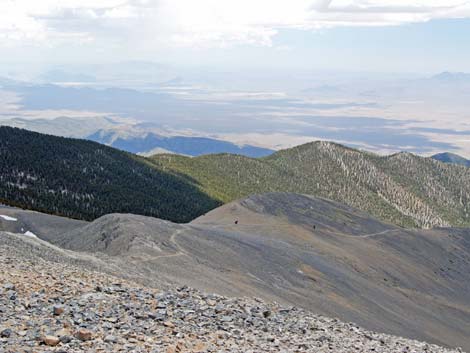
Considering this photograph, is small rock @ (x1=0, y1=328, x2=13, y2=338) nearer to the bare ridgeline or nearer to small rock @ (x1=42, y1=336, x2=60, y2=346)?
the bare ridgeline

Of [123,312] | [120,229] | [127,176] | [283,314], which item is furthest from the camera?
[127,176]

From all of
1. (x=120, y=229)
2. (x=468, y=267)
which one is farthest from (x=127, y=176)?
(x=120, y=229)

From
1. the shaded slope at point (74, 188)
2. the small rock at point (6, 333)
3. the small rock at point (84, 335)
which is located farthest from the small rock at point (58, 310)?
the shaded slope at point (74, 188)

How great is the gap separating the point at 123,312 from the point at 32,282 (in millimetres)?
5785

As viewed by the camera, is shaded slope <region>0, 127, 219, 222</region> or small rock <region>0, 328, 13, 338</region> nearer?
small rock <region>0, 328, 13, 338</region>

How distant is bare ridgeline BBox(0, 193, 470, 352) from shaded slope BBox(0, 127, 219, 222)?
50.5 meters

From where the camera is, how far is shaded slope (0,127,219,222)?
483 ft

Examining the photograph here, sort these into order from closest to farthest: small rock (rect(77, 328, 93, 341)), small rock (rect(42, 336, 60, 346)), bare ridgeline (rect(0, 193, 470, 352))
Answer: small rock (rect(42, 336, 60, 346)) → small rock (rect(77, 328, 93, 341)) → bare ridgeline (rect(0, 193, 470, 352))

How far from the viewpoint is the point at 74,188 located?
552ft

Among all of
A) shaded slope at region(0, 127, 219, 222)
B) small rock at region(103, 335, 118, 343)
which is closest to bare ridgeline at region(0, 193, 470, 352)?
small rock at region(103, 335, 118, 343)

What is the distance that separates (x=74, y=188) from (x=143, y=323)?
508 ft

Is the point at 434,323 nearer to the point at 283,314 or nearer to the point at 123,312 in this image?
the point at 283,314

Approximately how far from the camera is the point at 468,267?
118 meters

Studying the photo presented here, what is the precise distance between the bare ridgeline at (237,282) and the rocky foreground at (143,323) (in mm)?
75
